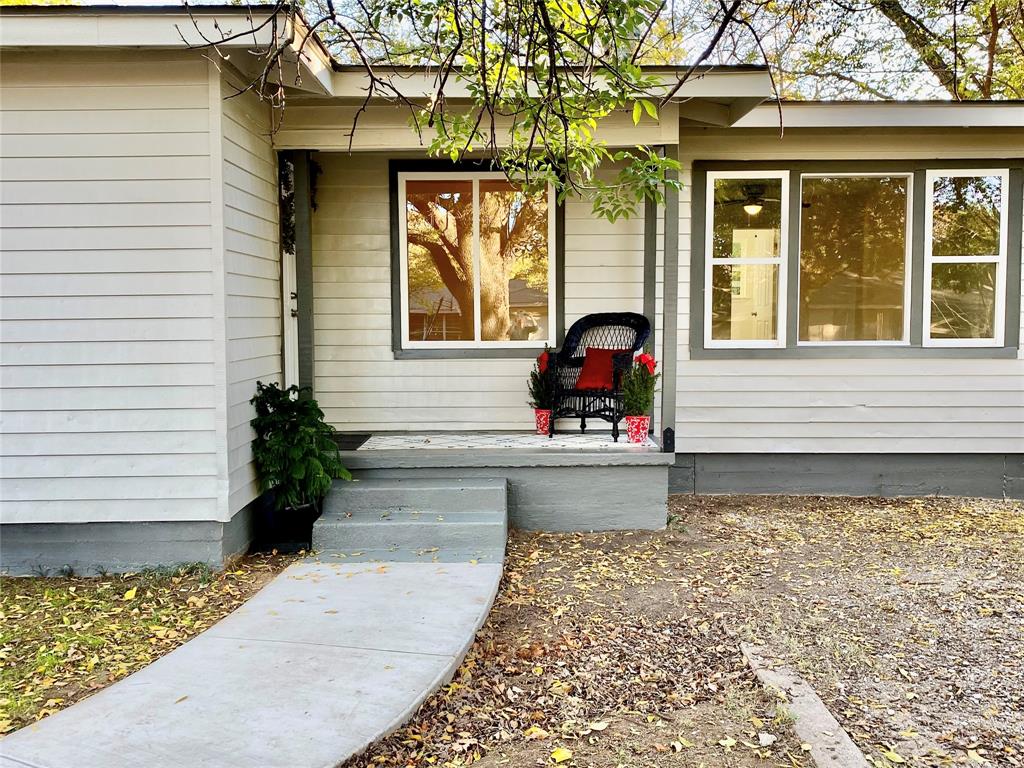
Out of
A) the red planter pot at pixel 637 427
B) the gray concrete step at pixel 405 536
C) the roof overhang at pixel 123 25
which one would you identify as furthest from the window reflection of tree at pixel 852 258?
the roof overhang at pixel 123 25

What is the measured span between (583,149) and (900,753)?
2.74m

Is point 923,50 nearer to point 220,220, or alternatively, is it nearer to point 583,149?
point 583,149

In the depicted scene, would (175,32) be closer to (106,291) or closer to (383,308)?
(106,291)

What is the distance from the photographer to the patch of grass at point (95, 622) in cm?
288

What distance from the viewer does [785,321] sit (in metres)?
6.12

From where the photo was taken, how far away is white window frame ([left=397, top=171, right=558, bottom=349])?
19.9 ft

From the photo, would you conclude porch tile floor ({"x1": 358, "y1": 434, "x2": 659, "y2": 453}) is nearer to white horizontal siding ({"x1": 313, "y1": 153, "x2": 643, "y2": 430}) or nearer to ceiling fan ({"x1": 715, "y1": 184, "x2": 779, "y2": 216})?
white horizontal siding ({"x1": 313, "y1": 153, "x2": 643, "y2": 430})

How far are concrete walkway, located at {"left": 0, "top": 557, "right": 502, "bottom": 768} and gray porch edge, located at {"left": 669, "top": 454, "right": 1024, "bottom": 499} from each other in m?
2.93

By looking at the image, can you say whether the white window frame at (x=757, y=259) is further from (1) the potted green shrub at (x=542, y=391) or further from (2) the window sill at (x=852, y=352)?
(1) the potted green shrub at (x=542, y=391)

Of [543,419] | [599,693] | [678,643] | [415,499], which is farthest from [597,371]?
[599,693]

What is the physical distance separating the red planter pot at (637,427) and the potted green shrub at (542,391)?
1.96ft

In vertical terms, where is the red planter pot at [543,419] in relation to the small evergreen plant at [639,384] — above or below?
below

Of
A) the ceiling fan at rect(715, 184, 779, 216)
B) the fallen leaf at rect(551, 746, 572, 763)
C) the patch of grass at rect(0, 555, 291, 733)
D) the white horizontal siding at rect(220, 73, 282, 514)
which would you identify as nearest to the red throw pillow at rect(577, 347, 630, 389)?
the ceiling fan at rect(715, 184, 779, 216)

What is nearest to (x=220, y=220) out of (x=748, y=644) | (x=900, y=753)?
(x=748, y=644)
